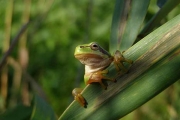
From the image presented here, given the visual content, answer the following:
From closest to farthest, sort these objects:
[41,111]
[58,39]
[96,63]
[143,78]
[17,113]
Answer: [143,78] → [41,111] → [96,63] → [17,113] → [58,39]

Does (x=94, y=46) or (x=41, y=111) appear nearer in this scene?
(x=41, y=111)

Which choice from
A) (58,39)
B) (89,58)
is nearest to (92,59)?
(89,58)

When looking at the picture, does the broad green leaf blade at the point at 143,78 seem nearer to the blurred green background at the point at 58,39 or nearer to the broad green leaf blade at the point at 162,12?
the broad green leaf blade at the point at 162,12

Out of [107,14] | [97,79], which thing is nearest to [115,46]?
[97,79]

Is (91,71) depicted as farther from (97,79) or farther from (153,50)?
(153,50)

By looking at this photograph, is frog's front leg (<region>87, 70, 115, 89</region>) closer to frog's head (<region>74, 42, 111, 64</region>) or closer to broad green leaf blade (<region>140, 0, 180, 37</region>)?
frog's head (<region>74, 42, 111, 64</region>)

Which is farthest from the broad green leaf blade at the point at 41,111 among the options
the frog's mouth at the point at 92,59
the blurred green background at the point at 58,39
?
the blurred green background at the point at 58,39

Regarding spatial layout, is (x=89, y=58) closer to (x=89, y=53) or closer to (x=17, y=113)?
(x=89, y=53)

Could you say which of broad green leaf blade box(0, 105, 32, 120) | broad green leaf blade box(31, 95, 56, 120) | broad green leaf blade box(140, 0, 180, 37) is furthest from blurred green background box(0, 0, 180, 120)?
broad green leaf blade box(31, 95, 56, 120)
